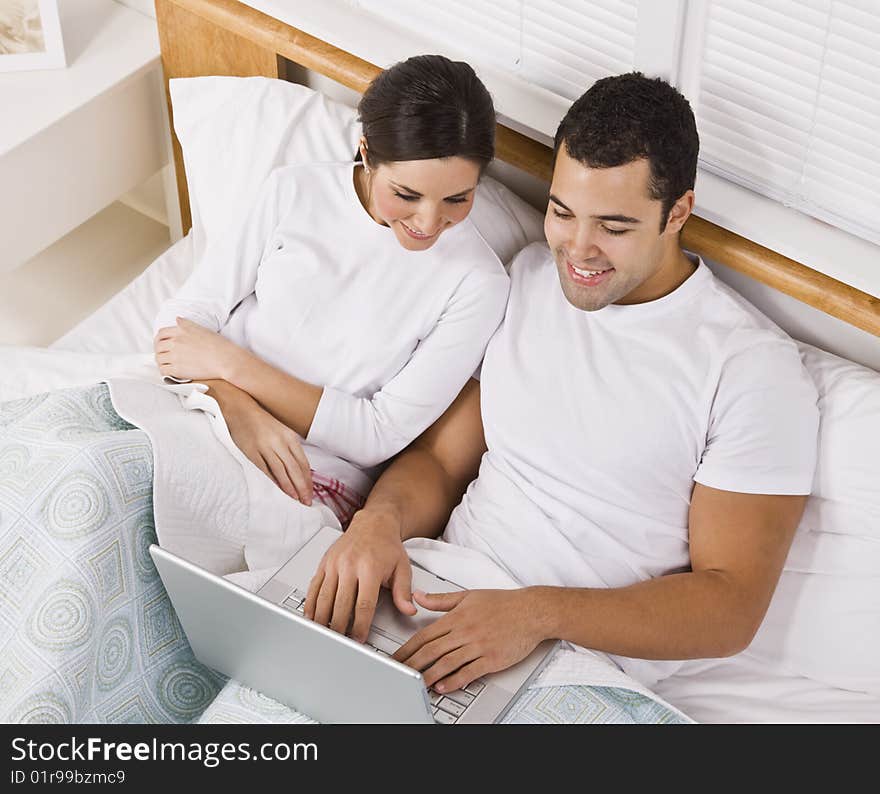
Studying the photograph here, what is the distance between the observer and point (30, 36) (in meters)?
1.96

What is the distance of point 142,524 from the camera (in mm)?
1439

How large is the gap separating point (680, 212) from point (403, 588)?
0.56m

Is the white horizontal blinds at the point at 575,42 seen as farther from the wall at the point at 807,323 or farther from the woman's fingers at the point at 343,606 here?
the woman's fingers at the point at 343,606

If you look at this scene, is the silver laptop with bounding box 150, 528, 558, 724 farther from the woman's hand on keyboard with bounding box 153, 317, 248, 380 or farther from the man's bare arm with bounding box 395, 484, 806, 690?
the woman's hand on keyboard with bounding box 153, 317, 248, 380

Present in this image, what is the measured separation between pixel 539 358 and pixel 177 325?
0.51 metres

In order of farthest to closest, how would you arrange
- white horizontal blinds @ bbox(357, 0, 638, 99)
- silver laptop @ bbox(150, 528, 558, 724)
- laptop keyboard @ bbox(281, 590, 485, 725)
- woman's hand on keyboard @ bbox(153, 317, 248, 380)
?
1. woman's hand on keyboard @ bbox(153, 317, 248, 380)
2. white horizontal blinds @ bbox(357, 0, 638, 99)
3. laptop keyboard @ bbox(281, 590, 485, 725)
4. silver laptop @ bbox(150, 528, 558, 724)

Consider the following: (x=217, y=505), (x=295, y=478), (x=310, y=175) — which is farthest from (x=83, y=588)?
(x=310, y=175)

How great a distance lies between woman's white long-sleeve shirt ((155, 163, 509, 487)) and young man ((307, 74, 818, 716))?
6 centimetres

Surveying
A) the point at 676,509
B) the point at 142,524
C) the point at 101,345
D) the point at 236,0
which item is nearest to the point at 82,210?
the point at 101,345

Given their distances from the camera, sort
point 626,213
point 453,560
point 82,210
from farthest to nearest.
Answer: point 82,210 → point 453,560 → point 626,213

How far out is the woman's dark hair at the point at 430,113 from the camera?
142 cm

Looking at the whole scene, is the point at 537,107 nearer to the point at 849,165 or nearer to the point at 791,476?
the point at 849,165

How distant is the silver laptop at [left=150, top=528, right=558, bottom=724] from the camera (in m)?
1.14

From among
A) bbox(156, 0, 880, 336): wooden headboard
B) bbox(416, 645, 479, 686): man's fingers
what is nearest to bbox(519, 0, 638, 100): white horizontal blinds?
bbox(156, 0, 880, 336): wooden headboard
